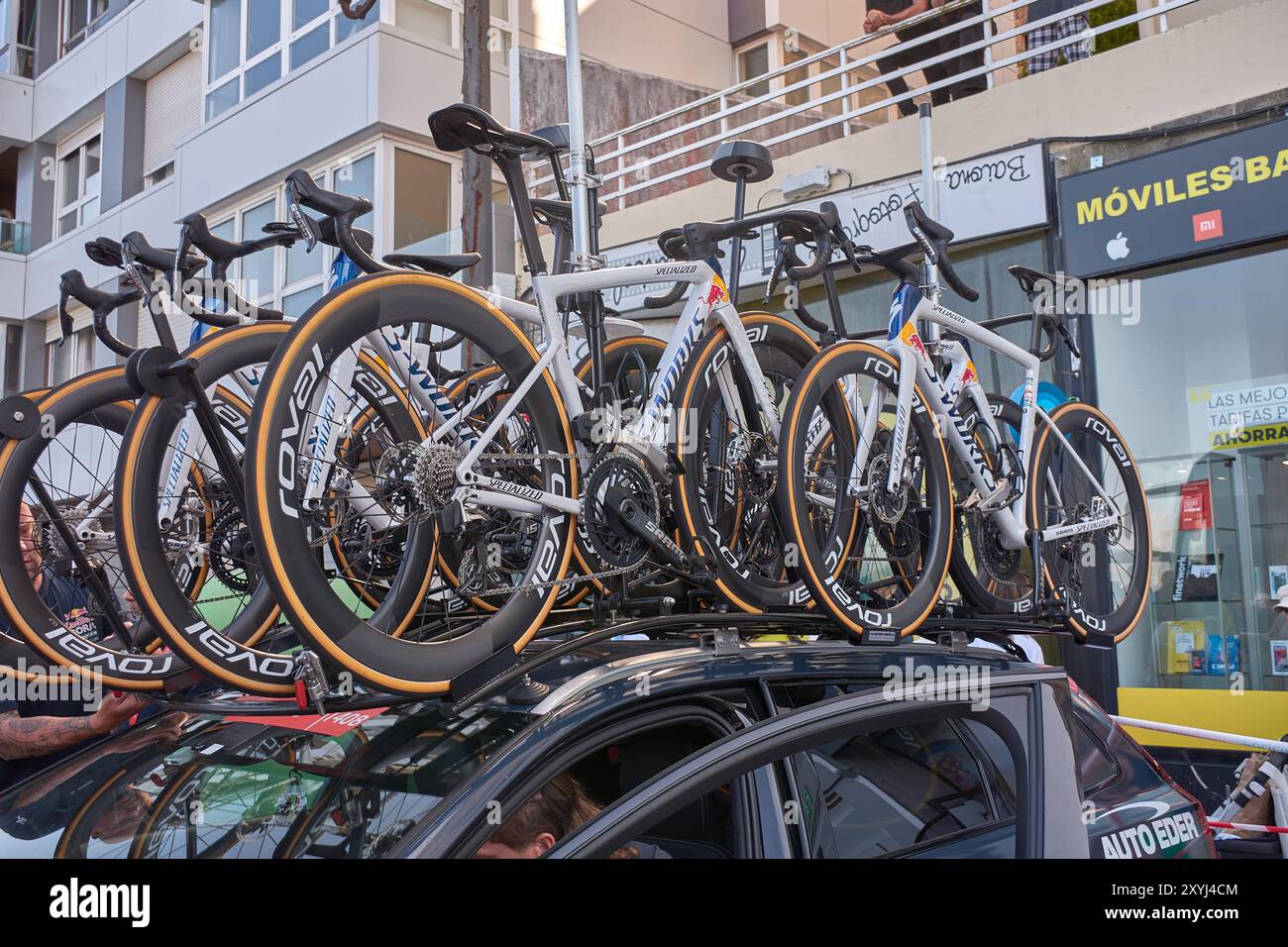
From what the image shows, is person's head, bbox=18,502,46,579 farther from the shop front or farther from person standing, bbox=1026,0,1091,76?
person standing, bbox=1026,0,1091,76

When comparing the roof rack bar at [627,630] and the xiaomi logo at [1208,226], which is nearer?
the roof rack bar at [627,630]

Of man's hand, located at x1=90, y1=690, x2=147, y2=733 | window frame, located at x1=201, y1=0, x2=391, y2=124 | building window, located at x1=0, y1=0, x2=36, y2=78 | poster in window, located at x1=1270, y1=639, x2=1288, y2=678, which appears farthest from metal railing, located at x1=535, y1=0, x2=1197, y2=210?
building window, located at x1=0, y1=0, x2=36, y2=78

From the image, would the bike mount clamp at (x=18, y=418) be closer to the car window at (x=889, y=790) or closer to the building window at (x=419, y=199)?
the car window at (x=889, y=790)

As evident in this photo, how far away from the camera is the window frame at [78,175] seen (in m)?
18.3

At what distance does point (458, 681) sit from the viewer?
222 centimetres

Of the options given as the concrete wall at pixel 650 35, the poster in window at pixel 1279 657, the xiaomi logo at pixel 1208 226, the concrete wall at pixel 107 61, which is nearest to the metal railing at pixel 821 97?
the concrete wall at pixel 650 35

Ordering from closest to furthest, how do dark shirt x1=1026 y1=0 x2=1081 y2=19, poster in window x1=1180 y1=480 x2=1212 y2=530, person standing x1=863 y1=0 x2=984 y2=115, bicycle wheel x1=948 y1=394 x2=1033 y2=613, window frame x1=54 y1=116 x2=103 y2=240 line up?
bicycle wheel x1=948 y1=394 x2=1033 y2=613 → poster in window x1=1180 y1=480 x2=1212 y2=530 → dark shirt x1=1026 y1=0 x2=1081 y2=19 → person standing x1=863 y1=0 x2=984 y2=115 → window frame x1=54 y1=116 x2=103 y2=240

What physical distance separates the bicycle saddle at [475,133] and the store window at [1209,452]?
6.18m

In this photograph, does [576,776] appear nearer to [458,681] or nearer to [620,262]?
[458,681]

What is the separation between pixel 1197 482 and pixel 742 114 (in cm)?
764

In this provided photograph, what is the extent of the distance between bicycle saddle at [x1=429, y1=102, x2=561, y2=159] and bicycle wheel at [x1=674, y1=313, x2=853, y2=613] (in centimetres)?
81

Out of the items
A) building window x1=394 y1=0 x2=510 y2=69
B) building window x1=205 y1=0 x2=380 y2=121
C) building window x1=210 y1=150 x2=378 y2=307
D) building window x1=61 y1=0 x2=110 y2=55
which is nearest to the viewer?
building window x1=210 y1=150 x2=378 y2=307

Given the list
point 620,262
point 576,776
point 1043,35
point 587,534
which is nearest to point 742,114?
point 620,262

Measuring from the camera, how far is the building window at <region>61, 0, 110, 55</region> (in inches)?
749
